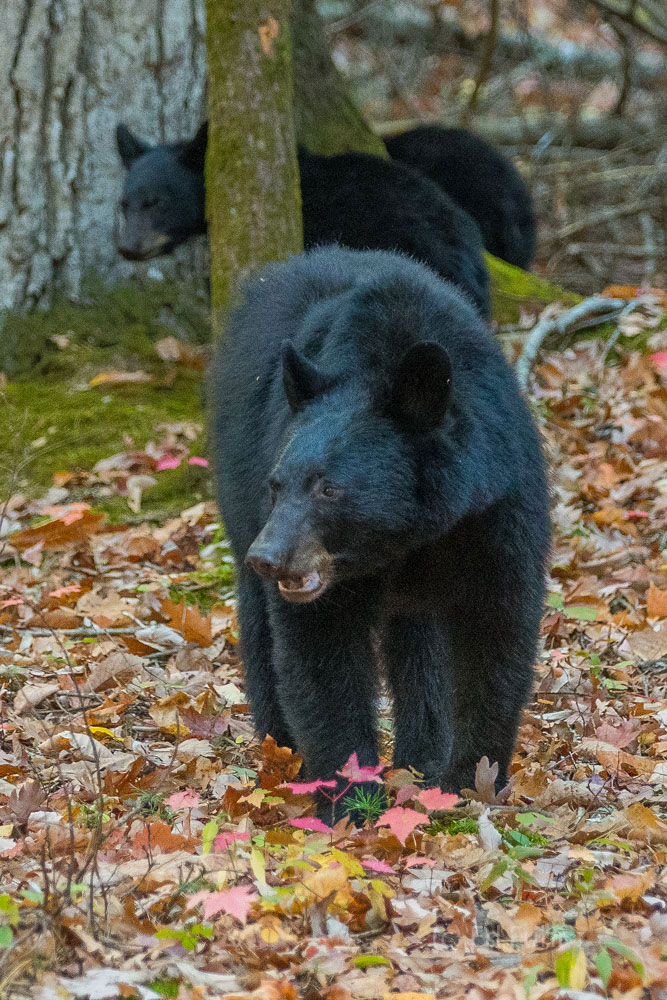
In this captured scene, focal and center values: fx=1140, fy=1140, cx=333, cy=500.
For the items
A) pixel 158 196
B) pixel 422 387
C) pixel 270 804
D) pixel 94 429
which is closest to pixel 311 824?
pixel 270 804

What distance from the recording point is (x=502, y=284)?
841 cm

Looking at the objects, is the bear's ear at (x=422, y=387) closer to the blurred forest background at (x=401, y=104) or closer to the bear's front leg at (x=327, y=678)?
the bear's front leg at (x=327, y=678)

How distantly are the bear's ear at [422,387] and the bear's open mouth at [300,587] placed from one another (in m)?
0.52

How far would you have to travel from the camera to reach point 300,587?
3174 millimetres

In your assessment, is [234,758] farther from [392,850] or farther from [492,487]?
[492,487]

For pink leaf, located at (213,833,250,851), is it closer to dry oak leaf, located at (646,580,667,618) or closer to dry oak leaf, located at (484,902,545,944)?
dry oak leaf, located at (484,902,545,944)

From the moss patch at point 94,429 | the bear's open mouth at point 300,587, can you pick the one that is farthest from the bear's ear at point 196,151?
the bear's open mouth at point 300,587

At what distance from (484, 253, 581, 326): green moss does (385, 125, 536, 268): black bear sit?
4.54ft

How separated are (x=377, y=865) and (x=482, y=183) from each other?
8.35 meters

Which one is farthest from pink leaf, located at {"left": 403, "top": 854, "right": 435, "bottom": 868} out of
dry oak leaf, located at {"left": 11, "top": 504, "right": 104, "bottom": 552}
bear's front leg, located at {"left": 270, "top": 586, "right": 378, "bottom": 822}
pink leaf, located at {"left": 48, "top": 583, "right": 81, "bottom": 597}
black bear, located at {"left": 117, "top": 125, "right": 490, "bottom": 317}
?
black bear, located at {"left": 117, "top": 125, "right": 490, "bottom": 317}

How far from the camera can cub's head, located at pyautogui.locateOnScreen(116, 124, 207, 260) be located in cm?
757

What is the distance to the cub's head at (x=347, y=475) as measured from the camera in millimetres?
3172

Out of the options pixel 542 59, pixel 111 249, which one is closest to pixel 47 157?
pixel 111 249

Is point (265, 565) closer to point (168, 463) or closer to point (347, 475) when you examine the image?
point (347, 475)
